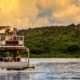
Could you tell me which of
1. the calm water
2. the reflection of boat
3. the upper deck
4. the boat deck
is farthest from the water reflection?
the upper deck

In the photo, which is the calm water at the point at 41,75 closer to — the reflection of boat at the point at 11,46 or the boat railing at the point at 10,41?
the reflection of boat at the point at 11,46

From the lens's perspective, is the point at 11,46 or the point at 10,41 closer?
the point at 11,46

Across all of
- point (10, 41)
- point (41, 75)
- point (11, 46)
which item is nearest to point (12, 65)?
point (11, 46)

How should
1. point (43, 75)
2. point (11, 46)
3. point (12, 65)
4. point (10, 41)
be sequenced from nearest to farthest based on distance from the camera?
point (11, 46) → point (10, 41) → point (12, 65) → point (43, 75)

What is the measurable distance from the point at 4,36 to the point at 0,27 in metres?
5.01

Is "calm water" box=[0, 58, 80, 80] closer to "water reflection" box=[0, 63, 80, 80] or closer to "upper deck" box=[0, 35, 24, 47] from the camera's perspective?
"water reflection" box=[0, 63, 80, 80]

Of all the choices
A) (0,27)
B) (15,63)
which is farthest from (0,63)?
(0,27)

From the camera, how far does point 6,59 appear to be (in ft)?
245

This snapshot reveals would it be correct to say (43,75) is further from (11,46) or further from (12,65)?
(11,46)

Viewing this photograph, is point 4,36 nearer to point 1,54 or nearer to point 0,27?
point 0,27

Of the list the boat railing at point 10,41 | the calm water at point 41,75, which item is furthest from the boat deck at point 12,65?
the boat railing at point 10,41

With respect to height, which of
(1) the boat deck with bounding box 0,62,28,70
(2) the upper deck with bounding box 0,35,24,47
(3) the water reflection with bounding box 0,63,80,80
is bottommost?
(3) the water reflection with bounding box 0,63,80,80

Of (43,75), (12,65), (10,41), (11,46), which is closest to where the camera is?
(11,46)

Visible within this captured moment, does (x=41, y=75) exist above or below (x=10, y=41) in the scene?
below
